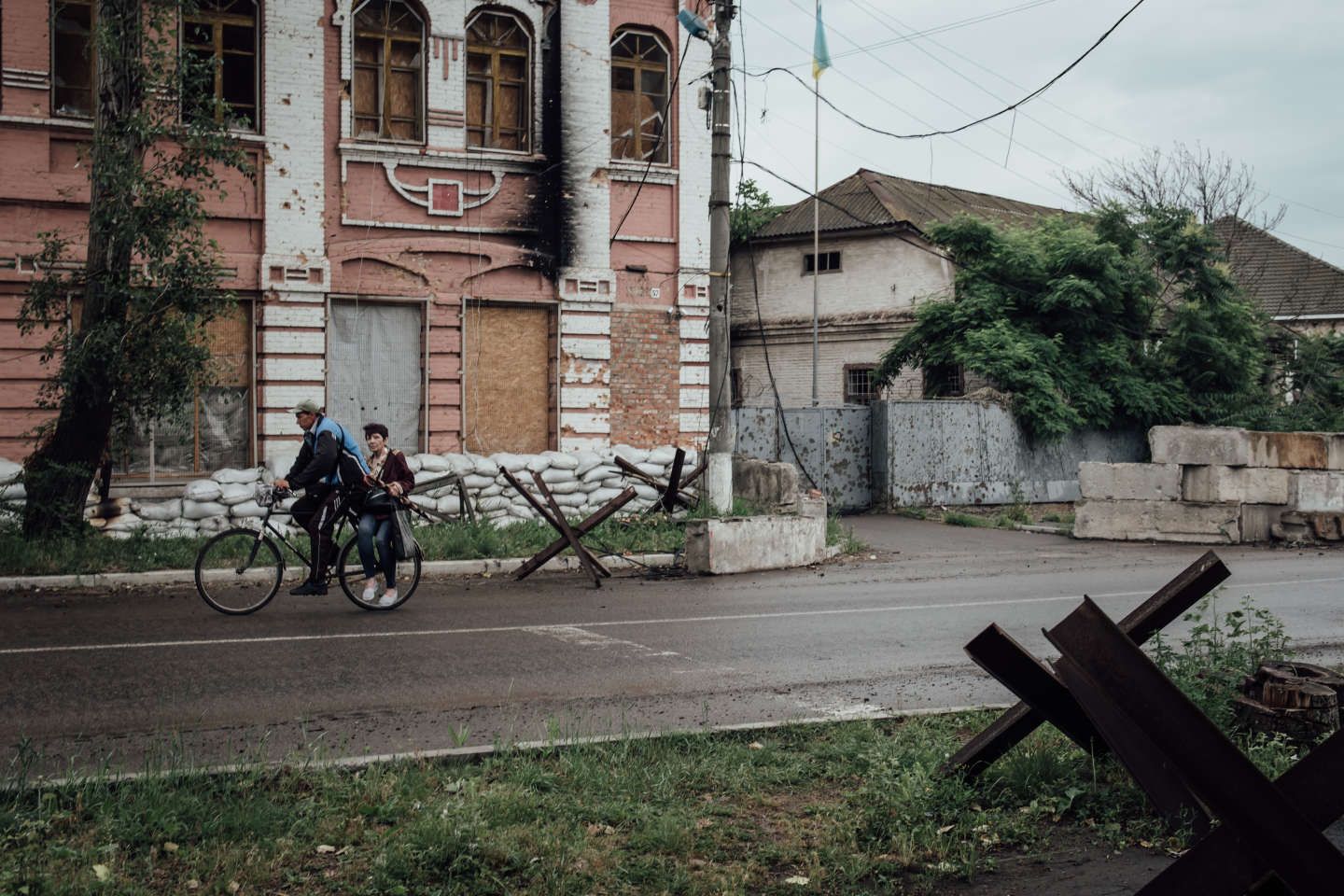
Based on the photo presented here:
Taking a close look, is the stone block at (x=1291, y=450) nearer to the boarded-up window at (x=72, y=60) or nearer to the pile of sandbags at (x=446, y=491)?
the pile of sandbags at (x=446, y=491)

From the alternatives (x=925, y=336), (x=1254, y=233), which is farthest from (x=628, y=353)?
(x=1254, y=233)

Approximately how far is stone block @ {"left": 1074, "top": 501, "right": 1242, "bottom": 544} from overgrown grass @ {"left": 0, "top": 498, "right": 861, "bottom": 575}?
14.6ft

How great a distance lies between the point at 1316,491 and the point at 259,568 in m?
15.3

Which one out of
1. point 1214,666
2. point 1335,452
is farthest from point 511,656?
point 1335,452

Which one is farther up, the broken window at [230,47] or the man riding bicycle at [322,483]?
the broken window at [230,47]

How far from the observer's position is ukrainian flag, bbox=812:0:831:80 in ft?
80.2

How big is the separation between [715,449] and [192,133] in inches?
281

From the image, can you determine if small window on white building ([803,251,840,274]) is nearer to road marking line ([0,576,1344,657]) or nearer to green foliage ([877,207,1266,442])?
green foliage ([877,207,1266,442])

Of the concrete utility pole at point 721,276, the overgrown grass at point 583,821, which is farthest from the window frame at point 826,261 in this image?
the overgrown grass at point 583,821

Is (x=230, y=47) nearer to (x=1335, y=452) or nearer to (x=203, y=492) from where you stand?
(x=203, y=492)

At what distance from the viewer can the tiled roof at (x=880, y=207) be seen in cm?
3547

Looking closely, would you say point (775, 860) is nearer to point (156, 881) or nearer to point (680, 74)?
point (156, 881)

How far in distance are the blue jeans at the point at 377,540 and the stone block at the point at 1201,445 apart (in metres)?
12.5

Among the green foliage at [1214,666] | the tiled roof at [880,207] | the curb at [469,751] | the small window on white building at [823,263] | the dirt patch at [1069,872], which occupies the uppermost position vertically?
the tiled roof at [880,207]
